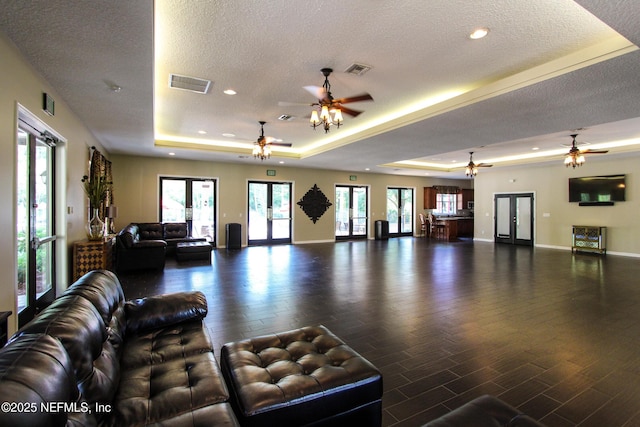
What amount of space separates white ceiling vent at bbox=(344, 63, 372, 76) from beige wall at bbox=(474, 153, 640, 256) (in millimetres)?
8741

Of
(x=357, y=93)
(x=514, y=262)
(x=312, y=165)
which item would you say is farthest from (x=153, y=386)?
(x=312, y=165)

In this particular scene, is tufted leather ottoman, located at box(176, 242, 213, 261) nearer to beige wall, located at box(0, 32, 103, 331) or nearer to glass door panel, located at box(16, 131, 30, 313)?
beige wall, located at box(0, 32, 103, 331)

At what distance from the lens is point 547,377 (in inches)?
101

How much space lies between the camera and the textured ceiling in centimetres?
263

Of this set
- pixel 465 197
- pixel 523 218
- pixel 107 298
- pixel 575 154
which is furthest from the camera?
pixel 465 197

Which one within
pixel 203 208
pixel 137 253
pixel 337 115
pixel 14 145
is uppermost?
pixel 337 115

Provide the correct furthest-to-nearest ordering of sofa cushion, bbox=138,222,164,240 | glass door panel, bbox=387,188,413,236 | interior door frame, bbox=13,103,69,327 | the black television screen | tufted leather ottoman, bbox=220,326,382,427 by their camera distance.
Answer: glass door panel, bbox=387,188,413,236
the black television screen
sofa cushion, bbox=138,222,164,240
interior door frame, bbox=13,103,69,327
tufted leather ottoman, bbox=220,326,382,427

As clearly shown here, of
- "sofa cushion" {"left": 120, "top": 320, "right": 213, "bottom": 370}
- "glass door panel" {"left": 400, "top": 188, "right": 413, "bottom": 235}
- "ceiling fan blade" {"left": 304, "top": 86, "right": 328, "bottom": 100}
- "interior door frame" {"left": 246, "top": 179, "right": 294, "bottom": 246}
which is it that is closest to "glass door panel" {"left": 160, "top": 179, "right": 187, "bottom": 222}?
"interior door frame" {"left": 246, "top": 179, "right": 294, "bottom": 246}

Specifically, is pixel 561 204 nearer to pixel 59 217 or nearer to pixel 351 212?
pixel 351 212

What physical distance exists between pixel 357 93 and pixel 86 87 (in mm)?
3519

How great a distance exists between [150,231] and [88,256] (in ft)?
12.3

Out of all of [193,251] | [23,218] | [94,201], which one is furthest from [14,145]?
[193,251]

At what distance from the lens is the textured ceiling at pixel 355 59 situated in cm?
263

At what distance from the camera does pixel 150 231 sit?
866 centimetres
